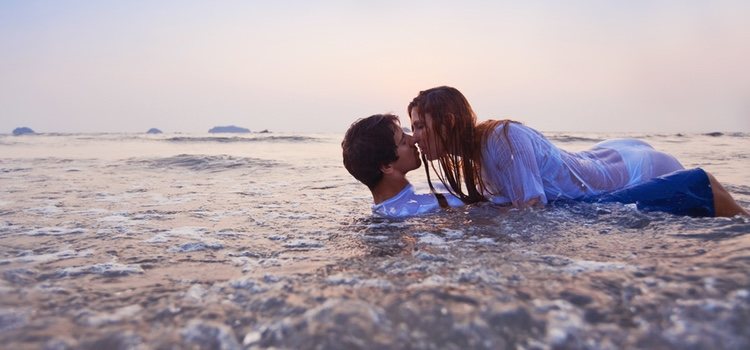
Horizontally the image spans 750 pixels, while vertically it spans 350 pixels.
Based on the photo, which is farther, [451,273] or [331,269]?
[331,269]

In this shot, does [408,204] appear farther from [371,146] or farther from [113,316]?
[113,316]

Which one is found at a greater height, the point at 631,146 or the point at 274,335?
the point at 631,146

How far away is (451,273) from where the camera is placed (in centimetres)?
221

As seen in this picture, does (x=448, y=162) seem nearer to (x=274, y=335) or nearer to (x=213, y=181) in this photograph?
(x=274, y=335)

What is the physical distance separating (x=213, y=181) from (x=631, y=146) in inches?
211

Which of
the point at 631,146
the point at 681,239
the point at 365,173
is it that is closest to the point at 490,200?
the point at 365,173

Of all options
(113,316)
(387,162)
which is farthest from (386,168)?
(113,316)

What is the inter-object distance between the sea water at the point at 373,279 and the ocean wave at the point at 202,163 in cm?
535

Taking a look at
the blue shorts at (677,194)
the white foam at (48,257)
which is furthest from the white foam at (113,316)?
the blue shorts at (677,194)

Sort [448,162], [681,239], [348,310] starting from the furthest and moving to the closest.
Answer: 1. [448,162]
2. [681,239]
3. [348,310]

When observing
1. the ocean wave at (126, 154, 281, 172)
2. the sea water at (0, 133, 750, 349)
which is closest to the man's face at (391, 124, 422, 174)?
the sea water at (0, 133, 750, 349)

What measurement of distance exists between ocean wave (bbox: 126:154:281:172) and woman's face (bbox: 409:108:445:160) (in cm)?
599

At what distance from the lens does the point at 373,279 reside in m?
2.17

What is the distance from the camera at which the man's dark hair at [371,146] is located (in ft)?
14.3
